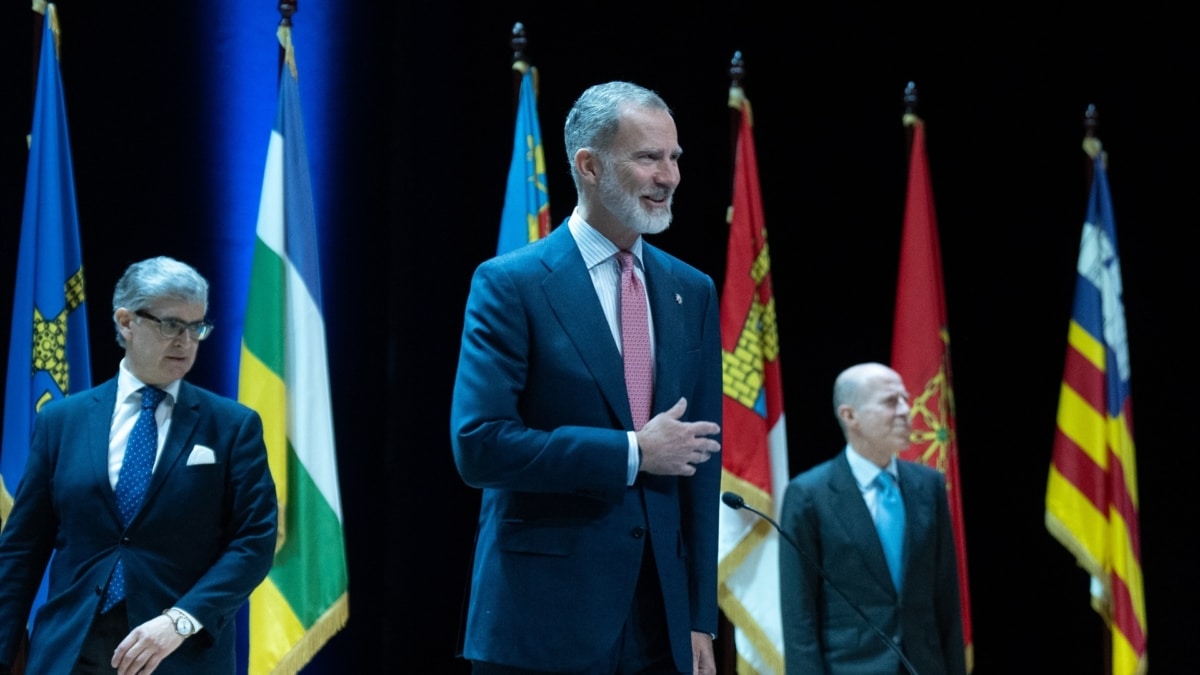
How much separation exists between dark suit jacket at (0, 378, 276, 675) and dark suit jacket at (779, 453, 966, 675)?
4.97 ft

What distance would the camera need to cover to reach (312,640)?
4309 millimetres

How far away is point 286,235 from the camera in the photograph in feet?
14.8

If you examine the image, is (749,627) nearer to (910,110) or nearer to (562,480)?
(910,110)

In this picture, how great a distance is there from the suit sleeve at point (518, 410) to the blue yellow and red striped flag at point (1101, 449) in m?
3.57

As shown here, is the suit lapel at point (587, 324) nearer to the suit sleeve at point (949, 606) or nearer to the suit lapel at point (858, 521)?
the suit lapel at point (858, 521)

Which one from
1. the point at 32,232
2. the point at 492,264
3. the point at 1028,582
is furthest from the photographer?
the point at 1028,582

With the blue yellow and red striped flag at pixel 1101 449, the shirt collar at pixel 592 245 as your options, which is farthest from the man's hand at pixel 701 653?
the blue yellow and red striped flag at pixel 1101 449

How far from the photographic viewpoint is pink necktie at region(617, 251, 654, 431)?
221 cm

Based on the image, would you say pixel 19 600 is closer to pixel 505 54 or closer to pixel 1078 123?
pixel 505 54

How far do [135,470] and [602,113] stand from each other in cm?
129

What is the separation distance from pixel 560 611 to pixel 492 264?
0.55 metres

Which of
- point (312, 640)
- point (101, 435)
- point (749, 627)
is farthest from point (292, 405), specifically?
point (749, 627)

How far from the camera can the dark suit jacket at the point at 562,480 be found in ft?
6.76

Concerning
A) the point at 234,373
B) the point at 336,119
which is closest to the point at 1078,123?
the point at 336,119
